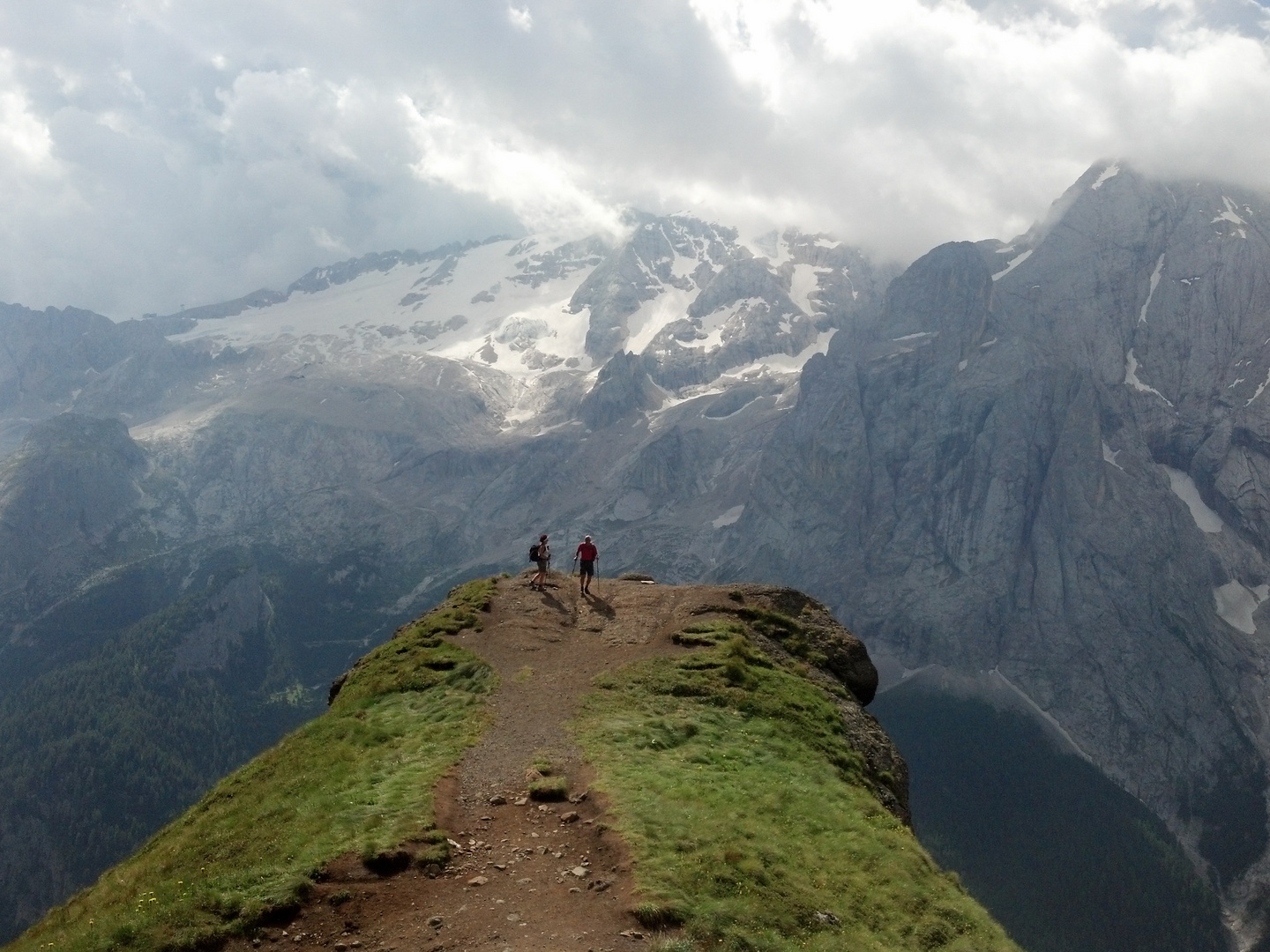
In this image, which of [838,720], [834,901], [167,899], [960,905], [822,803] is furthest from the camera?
[838,720]

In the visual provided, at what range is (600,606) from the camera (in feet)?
166

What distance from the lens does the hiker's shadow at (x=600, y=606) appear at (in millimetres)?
48944

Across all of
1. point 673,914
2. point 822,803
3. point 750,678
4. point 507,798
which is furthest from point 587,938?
point 750,678

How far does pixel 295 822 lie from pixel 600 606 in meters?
26.9

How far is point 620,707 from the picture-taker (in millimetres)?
35062

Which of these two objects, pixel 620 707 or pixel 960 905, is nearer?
pixel 960 905

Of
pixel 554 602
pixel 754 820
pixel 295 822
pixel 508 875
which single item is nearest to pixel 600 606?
pixel 554 602

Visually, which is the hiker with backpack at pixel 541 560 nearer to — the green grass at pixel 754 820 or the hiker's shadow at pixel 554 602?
the hiker's shadow at pixel 554 602

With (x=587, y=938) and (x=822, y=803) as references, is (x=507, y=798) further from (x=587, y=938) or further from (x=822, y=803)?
(x=822, y=803)

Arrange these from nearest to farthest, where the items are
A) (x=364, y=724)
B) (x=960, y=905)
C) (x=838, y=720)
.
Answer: (x=960, y=905) → (x=364, y=724) → (x=838, y=720)

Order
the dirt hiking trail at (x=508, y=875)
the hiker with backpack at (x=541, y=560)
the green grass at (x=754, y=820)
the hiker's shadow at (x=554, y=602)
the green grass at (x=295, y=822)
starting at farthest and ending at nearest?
the hiker with backpack at (x=541, y=560) < the hiker's shadow at (x=554, y=602) < the green grass at (x=754, y=820) < the green grass at (x=295, y=822) < the dirt hiking trail at (x=508, y=875)

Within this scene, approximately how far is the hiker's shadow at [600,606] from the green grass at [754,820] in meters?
9.72

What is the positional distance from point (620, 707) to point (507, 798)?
893cm

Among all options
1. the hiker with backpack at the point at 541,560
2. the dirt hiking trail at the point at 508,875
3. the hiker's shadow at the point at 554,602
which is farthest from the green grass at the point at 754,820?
the hiker with backpack at the point at 541,560
